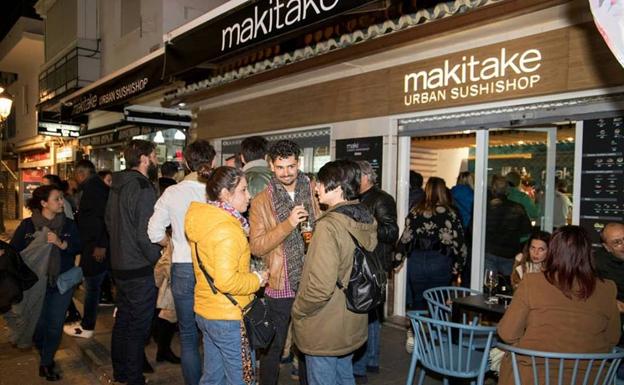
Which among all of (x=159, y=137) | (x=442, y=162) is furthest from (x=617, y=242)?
(x=159, y=137)

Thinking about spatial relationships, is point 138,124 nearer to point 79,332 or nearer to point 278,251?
point 79,332

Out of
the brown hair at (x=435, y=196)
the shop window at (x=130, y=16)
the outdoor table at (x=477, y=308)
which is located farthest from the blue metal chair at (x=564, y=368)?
the shop window at (x=130, y=16)

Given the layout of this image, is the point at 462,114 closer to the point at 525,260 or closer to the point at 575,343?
the point at 525,260

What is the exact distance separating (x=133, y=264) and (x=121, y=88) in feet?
14.3

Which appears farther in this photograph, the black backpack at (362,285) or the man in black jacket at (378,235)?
the man in black jacket at (378,235)

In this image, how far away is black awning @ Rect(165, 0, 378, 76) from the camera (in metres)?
3.82

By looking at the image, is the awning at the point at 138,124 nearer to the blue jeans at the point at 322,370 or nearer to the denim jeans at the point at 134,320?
the denim jeans at the point at 134,320

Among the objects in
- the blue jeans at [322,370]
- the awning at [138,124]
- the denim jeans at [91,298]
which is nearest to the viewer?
the blue jeans at [322,370]

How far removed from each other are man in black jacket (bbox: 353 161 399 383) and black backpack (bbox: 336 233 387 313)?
1.28 m

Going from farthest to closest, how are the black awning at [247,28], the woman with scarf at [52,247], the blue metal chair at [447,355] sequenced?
the woman with scarf at [52,247] < the black awning at [247,28] < the blue metal chair at [447,355]

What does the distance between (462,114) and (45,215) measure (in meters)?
4.54

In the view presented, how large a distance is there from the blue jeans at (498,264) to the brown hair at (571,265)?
299 centimetres

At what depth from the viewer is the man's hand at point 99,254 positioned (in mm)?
5129

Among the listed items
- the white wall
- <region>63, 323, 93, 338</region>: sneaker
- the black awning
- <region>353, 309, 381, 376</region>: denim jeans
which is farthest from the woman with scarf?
the white wall
